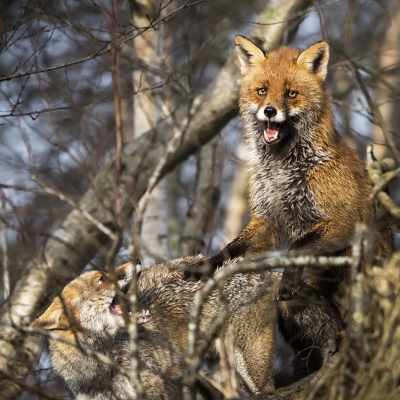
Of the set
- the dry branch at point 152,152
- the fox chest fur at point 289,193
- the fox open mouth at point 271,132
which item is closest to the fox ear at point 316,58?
the fox open mouth at point 271,132

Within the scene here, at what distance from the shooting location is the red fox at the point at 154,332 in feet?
22.0

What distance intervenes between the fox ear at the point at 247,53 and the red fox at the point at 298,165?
13mm

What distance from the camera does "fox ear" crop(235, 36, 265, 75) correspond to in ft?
26.6

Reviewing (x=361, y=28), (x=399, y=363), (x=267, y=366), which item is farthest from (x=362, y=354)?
(x=361, y=28)

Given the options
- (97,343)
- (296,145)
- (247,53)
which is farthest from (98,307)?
(247,53)

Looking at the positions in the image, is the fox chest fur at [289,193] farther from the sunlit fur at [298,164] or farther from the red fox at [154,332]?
the red fox at [154,332]

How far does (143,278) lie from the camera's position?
25.2 feet

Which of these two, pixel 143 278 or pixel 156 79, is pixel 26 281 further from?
pixel 156 79

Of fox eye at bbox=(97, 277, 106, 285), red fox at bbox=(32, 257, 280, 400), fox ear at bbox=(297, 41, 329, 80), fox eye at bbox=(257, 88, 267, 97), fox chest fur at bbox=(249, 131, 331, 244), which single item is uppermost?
fox ear at bbox=(297, 41, 329, 80)

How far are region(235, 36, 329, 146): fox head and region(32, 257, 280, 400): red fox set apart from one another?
1.77m

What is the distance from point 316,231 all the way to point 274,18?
5.21 m

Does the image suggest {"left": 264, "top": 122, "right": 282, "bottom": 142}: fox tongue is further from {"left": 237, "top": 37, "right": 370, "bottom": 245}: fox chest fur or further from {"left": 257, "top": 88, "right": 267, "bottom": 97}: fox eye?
{"left": 257, "top": 88, "right": 267, "bottom": 97}: fox eye

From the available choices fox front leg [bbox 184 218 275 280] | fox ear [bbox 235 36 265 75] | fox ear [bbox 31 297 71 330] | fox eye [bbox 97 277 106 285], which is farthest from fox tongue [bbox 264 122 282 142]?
fox ear [bbox 31 297 71 330]

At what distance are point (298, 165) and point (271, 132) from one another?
550mm
